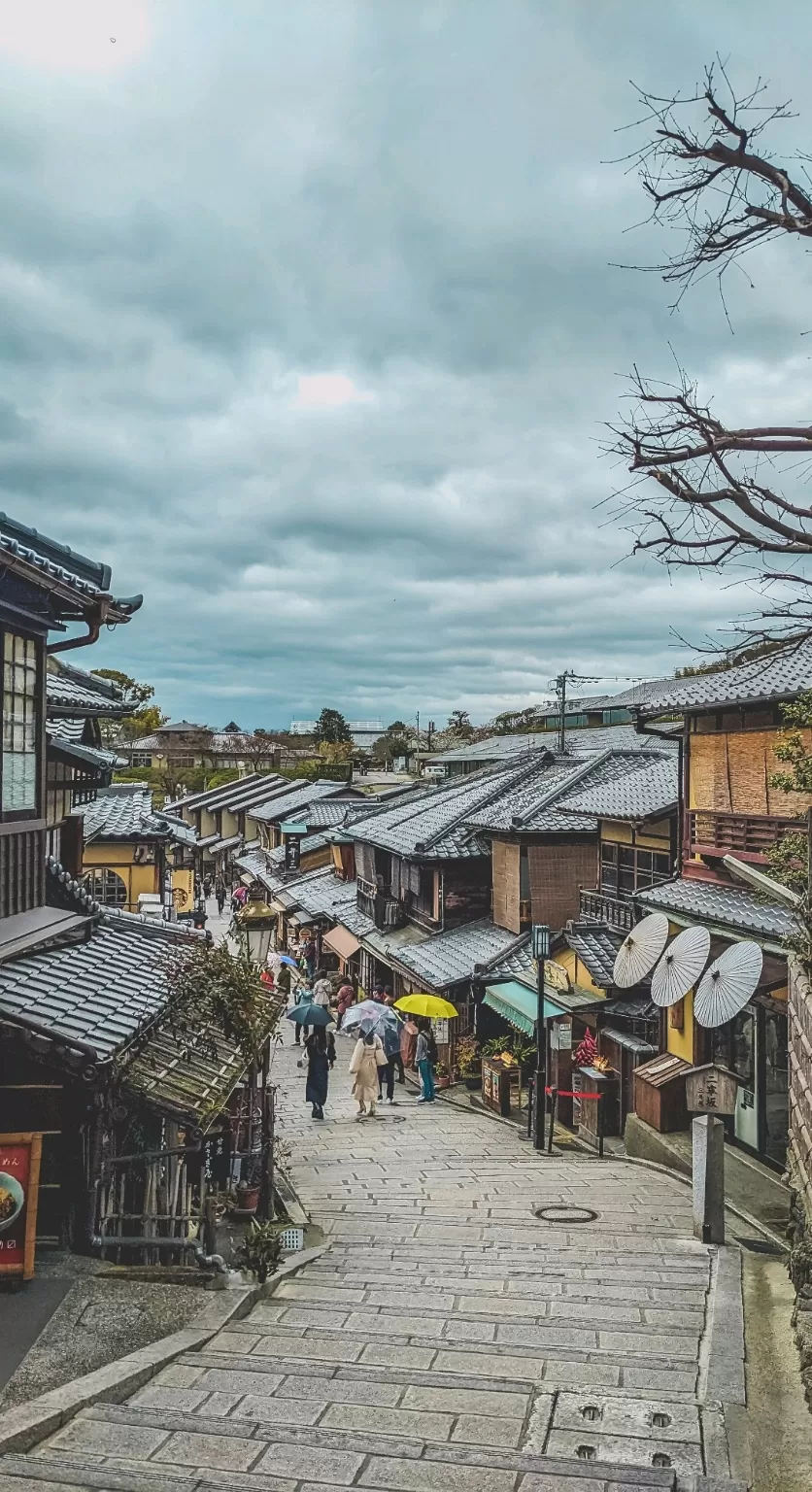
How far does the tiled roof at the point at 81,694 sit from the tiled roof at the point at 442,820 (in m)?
12.9

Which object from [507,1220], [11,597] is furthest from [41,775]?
[507,1220]

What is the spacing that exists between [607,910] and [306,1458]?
61.1 ft

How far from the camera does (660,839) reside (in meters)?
22.1

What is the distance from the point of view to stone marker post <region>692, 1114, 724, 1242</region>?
1079 cm

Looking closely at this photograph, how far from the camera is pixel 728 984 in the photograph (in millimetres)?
13703

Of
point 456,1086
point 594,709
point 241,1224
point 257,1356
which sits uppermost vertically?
point 594,709

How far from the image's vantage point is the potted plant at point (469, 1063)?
79.8 ft

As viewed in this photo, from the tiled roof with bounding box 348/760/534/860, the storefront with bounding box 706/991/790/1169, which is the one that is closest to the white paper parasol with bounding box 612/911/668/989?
the storefront with bounding box 706/991/790/1169

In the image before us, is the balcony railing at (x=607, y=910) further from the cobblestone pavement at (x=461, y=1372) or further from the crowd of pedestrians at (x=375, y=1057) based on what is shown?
the cobblestone pavement at (x=461, y=1372)

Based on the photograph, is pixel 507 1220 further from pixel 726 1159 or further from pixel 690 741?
pixel 690 741

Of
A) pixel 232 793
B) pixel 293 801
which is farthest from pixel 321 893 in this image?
pixel 232 793

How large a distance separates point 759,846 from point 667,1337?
10148 mm

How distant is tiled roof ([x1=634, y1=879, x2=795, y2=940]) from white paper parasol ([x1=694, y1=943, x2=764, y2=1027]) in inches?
20.8

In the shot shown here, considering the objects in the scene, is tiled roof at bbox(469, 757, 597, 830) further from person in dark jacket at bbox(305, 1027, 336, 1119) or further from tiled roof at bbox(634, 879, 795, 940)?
person in dark jacket at bbox(305, 1027, 336, 1119)
